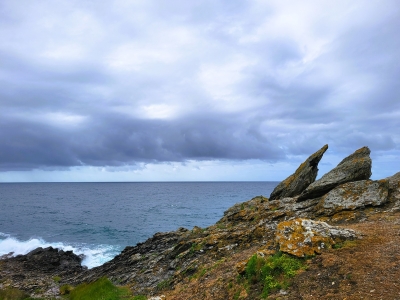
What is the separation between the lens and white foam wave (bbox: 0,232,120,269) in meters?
49.2

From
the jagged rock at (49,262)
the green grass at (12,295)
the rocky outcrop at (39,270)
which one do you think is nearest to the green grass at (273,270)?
the green grass at (12,295)

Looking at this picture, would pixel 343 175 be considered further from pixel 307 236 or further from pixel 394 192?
pixel 307 236

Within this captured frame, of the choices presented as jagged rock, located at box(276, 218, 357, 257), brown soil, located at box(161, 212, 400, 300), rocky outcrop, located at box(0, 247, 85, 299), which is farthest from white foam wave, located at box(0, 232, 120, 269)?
jagged rock, located at box(276, 218, 357, 257)

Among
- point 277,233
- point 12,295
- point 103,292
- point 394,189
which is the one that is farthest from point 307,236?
point 12,295

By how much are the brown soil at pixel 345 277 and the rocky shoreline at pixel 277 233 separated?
8.4 inches

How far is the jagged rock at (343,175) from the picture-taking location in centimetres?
2286

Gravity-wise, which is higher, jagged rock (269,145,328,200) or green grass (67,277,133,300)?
jagged rock (269,145,328,200)

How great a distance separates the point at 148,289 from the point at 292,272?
1194cm

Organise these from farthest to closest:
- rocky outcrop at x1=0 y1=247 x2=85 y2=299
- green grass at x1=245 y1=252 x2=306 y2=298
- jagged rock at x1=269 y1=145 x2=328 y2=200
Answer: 1. rocky outcrop at x1=0 y1=247 x2=85 y2=299
2. jagged rock at x1=269 y1=145 x2=328 y2=200
3. green grass at x1=245 y1=252 x2=306 y2=298

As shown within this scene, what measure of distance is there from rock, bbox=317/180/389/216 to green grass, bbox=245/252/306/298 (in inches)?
365

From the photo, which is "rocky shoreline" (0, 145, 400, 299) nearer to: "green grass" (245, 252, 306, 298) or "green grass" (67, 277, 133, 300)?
"green grass" (245, 252, 306, 298)

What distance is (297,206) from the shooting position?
23266 mm

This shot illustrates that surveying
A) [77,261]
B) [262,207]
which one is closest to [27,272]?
[77,261]

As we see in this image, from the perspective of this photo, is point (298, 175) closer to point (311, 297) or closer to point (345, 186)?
point (345, 186)
